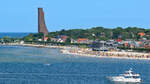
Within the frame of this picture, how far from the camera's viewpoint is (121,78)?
59.4m

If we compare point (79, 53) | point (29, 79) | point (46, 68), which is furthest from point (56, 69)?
point (79, 53)

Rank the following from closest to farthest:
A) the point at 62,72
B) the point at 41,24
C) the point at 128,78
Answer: the point at 128,78 < the point at 62,72 < the point at 41,24

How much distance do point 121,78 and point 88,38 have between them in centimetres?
10393

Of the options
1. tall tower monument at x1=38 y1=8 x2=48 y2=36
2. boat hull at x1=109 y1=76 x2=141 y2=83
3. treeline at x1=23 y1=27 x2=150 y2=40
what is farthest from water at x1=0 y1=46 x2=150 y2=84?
tall tower monument at x1=38 y1=8 x2=48 y2=36

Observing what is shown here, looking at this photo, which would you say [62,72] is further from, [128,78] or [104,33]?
[104,33]

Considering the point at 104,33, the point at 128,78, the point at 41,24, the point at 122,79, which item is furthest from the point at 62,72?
the point at 41,24

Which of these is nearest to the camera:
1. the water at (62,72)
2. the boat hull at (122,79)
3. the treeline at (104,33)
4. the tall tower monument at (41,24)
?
the water at (62,72)

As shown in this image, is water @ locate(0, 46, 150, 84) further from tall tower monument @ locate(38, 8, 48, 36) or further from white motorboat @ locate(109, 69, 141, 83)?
tall tower monument @ locate(38, 8, 48, 36)

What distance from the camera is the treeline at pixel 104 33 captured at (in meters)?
160

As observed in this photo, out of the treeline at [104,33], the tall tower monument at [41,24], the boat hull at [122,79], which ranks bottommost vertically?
the boat hull at [122,79]

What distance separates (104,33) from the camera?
172m

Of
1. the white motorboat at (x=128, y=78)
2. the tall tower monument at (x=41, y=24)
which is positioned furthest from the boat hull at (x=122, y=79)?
the tall tower monument at (x=41, y=24)

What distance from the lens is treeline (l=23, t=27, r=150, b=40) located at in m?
160

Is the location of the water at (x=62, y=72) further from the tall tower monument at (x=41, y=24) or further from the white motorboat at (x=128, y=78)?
the tall tower monument at (x=41, y=24)
